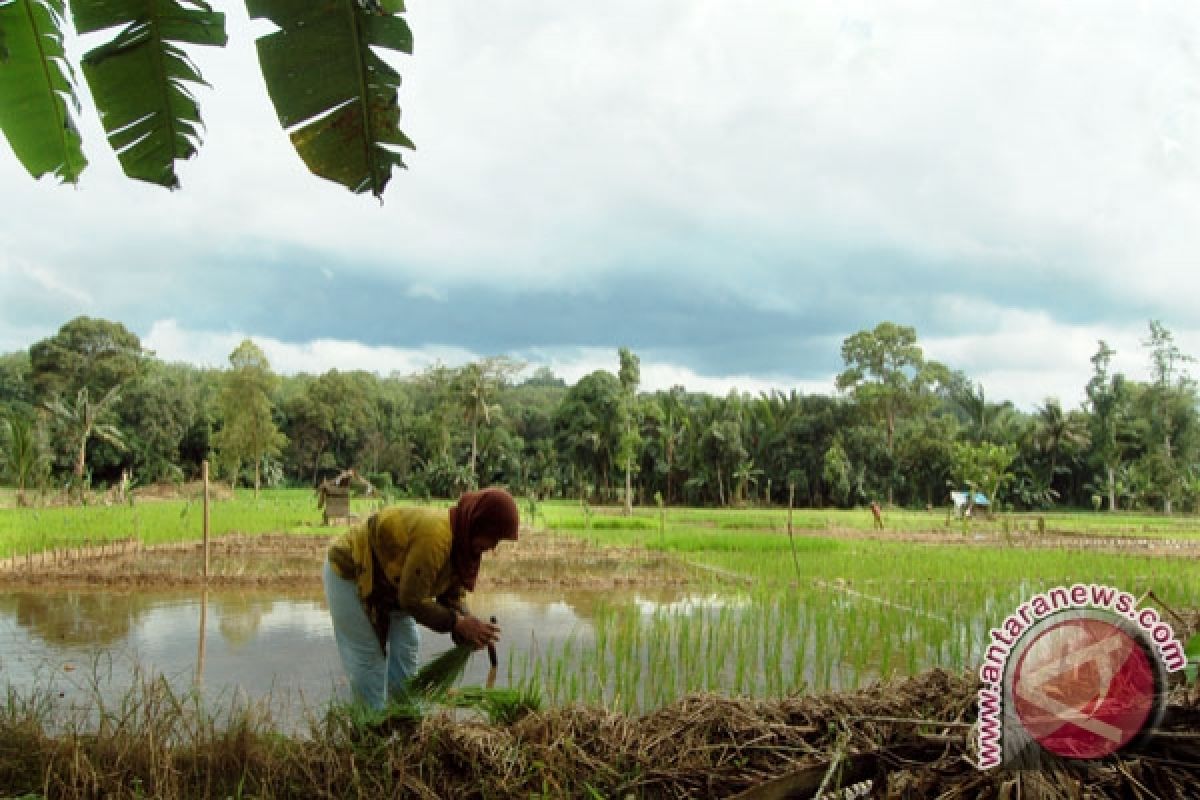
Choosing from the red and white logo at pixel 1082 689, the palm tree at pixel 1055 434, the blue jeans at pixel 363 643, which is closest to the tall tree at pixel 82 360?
the blue jeans at pixel 363 643

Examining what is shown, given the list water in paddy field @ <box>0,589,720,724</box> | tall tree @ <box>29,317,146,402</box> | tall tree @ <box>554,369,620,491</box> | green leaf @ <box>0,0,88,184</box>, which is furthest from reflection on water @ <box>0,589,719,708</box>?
tall tree @ <box>29,317,146,402</box>

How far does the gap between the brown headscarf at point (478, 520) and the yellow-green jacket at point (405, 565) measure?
0.11ft

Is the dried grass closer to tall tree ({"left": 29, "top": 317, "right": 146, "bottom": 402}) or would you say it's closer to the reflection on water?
the reflection on water

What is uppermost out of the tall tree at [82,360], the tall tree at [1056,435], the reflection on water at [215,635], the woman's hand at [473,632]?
the tall tree at [82,360]

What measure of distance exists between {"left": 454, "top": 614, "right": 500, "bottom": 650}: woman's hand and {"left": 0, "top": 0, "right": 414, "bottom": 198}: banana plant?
4.44ft

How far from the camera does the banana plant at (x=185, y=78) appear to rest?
1834 mm

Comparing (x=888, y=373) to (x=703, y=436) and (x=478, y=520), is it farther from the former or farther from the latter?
(x=478, y=520)

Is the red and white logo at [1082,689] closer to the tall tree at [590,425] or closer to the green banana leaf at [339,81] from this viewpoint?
the green banana leaf at [339,81]

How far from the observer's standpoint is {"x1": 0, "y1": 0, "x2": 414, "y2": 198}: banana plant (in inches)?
72.2

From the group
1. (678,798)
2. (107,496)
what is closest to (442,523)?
(678,798)

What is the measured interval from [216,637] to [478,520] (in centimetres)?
404

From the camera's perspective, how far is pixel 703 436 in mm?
27531

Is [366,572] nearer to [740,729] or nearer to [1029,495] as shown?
[740,729]

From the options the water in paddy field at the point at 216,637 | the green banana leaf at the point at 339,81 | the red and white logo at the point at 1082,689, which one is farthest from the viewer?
the water in paddy field at the point at 216,637
